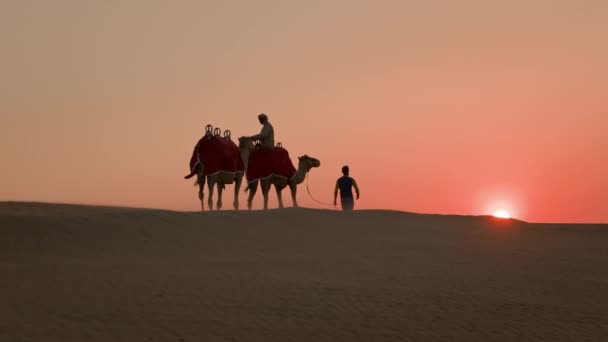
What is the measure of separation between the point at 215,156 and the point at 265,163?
1.24 meters

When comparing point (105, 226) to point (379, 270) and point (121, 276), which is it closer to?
point (121, 276)

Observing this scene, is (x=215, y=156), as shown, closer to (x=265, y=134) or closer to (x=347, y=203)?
(x=265, y=134)

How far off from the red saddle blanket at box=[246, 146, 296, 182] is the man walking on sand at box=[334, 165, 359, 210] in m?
1.62

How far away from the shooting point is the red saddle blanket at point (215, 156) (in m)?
21.2

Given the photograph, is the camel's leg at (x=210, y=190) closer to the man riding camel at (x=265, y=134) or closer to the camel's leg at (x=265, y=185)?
the camel's leg at (x=265, y=185)

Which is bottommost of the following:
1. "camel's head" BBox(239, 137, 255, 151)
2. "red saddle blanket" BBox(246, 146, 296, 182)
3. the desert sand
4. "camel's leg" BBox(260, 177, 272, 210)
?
the desert sand

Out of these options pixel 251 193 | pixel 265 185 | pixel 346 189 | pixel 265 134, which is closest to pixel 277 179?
pixel 265 185

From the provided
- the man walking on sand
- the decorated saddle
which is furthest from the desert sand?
the decorated saddle

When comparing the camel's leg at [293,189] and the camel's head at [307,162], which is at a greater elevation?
the camel's head at [307,162]

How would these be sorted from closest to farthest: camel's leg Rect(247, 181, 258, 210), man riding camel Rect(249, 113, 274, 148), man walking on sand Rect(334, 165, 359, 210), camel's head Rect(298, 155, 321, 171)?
man walking on sand Rect(334, 165, 359, 210) < man riding camel Rect(249, 113, 274, 148) < camel's leg Rect(247, 181, 258, 210) < camel's head Rect(298, 155, 321, 171)

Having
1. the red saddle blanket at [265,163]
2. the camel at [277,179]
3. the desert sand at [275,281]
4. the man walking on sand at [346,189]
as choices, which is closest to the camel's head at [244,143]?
the camel at [277,179]

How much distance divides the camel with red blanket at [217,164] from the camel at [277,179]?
469mm

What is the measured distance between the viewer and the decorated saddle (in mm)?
21203

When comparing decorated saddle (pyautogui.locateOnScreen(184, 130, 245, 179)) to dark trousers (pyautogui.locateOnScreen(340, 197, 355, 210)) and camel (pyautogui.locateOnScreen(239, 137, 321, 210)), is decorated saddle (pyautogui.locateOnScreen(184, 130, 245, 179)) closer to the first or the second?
camel (pyautogui.locateOnScreen(239, 137, 321, 210))
